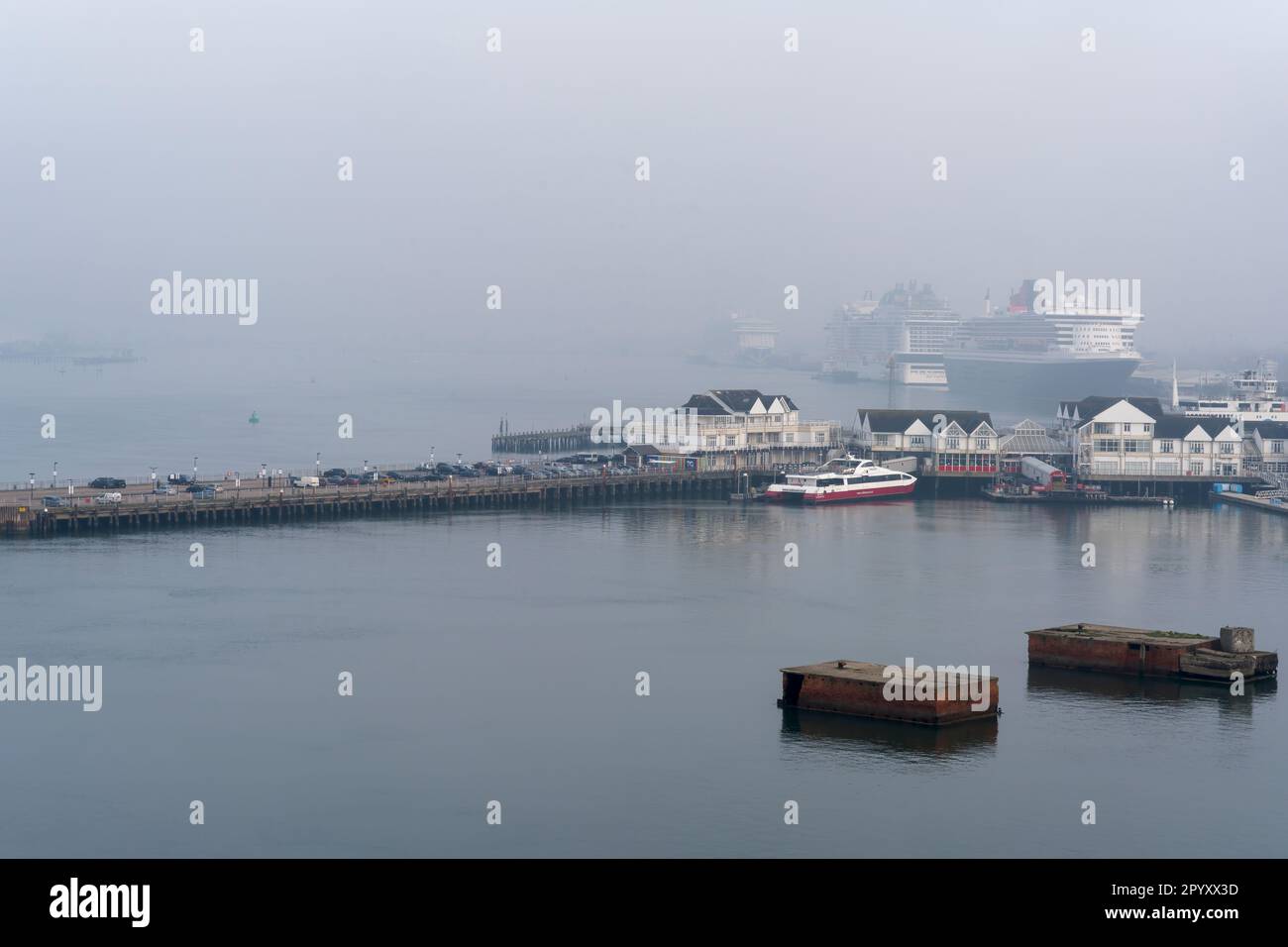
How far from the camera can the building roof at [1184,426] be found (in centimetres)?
6225

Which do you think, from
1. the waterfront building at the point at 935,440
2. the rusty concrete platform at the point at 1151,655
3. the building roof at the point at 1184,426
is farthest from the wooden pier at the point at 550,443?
the rusty concrete platform at the point at 1151,655

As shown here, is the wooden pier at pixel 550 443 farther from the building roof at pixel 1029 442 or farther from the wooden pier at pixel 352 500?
the building roof at pixel 1029 442

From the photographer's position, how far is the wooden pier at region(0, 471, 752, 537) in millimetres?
46656

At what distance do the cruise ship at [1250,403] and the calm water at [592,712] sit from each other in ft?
84.2

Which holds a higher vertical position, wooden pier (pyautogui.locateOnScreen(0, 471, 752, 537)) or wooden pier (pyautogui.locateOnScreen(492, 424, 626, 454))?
wooden pier (pyautogui.locateOnScreen(492, 424, 626, 454))

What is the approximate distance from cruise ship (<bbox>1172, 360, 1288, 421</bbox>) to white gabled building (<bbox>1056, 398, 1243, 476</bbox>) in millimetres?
2601

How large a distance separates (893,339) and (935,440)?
104900mm

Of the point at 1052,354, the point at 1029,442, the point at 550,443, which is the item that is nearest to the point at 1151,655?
the point at 1029,442

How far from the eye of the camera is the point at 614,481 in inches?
2377

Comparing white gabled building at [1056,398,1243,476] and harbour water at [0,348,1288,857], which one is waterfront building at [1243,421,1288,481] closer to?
white gabled building at [1056,398,1243,476]

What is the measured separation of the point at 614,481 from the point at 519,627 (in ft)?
85.8

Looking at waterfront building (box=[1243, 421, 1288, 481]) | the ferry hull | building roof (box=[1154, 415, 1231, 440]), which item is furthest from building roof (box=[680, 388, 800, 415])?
waterfront building (box=[1243, 421, 1288, 481])

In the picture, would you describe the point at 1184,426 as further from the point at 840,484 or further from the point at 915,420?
the point at 840,484

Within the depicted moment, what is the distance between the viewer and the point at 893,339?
168 m
